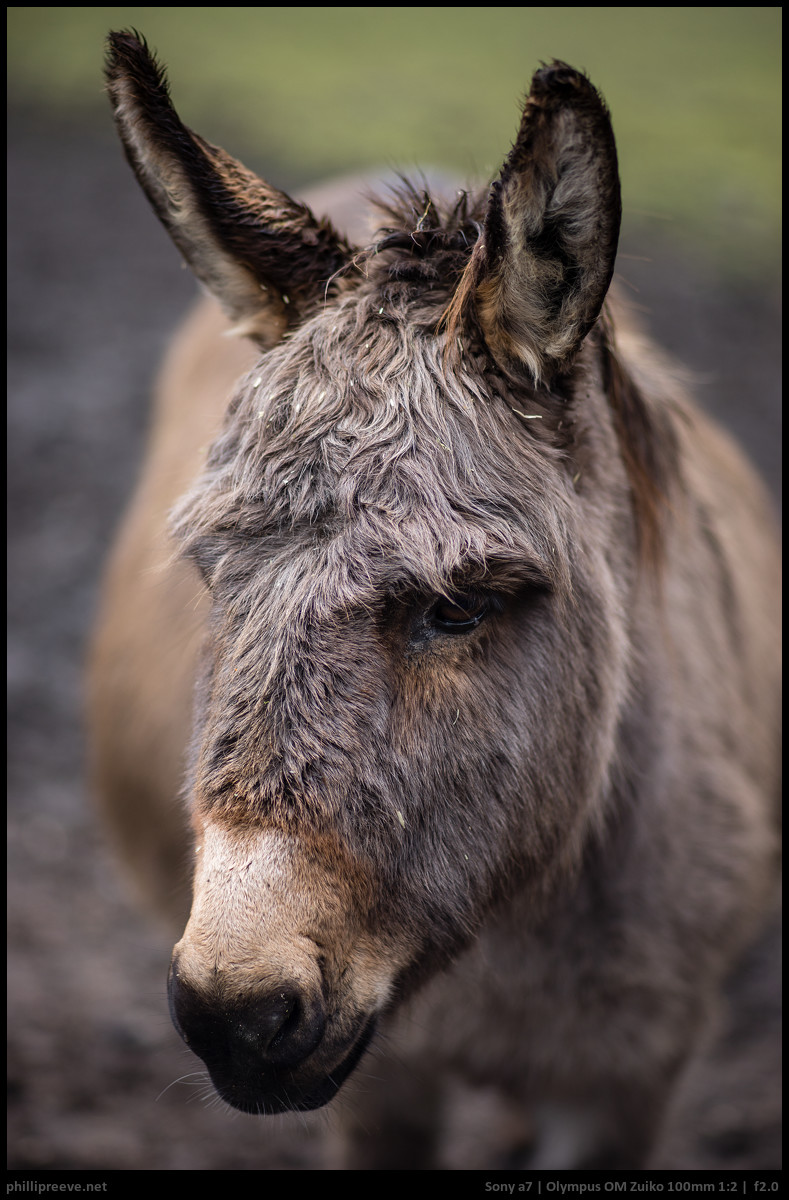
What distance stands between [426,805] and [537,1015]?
3.46ft

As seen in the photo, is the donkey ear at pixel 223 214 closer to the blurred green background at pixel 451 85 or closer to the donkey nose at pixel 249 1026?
the donkey nose at pixel 249 1026

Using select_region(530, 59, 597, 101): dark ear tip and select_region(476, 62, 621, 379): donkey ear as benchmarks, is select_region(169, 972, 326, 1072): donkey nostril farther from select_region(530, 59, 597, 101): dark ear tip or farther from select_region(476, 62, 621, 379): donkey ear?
select_region(530, 59, 597, 101): dark ear tip

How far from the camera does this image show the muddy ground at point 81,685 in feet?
11.2

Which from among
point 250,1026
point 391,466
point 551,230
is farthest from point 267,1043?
point 551,230

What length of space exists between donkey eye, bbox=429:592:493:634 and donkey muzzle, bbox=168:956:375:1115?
2.17 feet

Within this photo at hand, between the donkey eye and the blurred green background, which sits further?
the blurred green background

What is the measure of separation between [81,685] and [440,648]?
13.5ft

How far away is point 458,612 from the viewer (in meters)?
1.61

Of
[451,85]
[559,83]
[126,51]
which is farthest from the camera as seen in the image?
[451,85]

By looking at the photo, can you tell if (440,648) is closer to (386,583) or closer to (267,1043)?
(386,583)

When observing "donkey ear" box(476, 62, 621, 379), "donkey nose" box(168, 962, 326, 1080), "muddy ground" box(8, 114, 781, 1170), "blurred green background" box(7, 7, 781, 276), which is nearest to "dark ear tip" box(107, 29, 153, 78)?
"donkey ear" box(476, 62, 621, 379)

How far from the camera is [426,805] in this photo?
1641 millimetres

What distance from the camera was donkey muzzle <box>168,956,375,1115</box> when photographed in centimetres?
139
